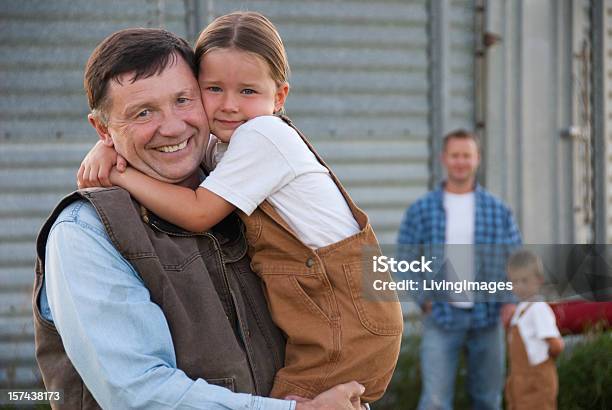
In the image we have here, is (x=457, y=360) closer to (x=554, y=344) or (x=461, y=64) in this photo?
(x=554, y=344)

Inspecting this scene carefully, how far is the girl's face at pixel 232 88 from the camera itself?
2.32 m

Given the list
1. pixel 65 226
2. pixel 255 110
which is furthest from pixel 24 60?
pixel 65 226

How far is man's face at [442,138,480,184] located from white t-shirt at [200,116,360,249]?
302cm

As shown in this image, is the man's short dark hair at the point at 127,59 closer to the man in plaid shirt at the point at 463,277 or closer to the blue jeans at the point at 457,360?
the man in plaid shirt at the point at 463,277

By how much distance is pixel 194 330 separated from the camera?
1.97 m

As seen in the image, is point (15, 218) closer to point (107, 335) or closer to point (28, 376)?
point (28, 376)

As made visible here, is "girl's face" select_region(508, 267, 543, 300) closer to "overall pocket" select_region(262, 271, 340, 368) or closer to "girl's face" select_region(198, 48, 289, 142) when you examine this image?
"girl's face" select_region(198, 48, 289, 142)

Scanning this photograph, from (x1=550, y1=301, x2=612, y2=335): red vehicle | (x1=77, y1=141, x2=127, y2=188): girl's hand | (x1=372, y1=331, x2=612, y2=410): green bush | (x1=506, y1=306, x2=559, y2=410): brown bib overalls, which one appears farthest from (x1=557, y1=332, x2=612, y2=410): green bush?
(x1=77, y1=141, x2=127, y2=188): girl's hand

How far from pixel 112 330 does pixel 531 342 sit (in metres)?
3.49

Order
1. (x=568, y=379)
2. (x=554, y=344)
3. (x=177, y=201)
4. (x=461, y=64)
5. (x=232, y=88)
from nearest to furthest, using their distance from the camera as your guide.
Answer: (x=177, y=201)
(x=232, y=88)
(x=554, y=344)
(x=568, y=379)
(x=461, y=64)

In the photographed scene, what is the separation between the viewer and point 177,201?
2.10 metres

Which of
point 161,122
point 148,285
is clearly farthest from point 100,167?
point 148,285

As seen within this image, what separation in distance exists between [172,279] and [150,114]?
407mm

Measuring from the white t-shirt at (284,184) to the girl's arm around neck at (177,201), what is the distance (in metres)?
0.03
